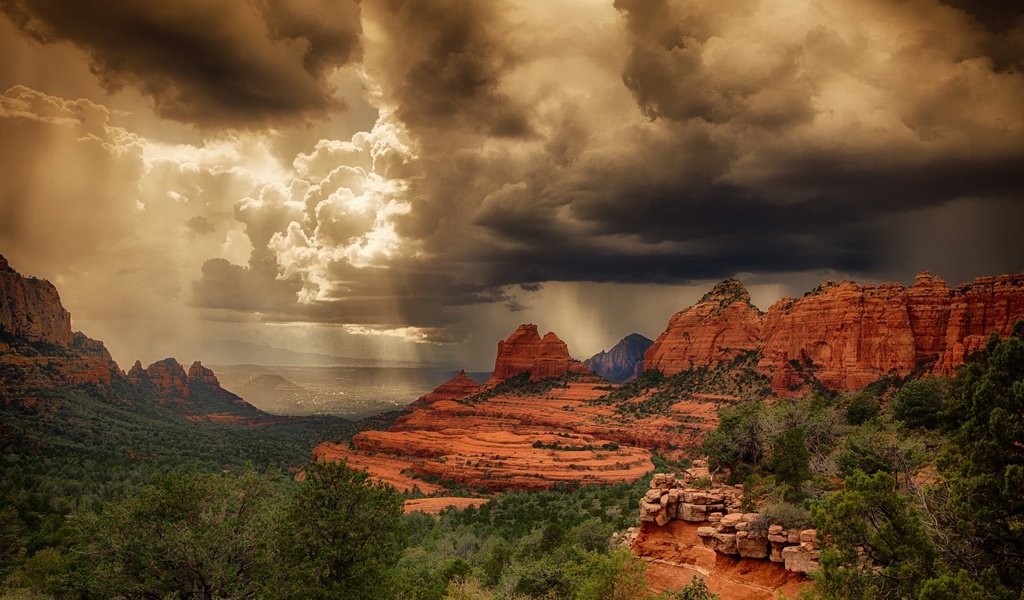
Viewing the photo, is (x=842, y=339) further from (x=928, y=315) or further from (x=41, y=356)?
(x=41, y=356)

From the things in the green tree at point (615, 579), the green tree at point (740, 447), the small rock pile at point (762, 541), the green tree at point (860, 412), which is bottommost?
the green tree at point (615, 579)

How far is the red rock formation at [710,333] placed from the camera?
402 feet

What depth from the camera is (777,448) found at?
1169 inches

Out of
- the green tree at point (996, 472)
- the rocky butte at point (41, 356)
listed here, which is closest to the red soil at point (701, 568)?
the green tree at point (996, 472)

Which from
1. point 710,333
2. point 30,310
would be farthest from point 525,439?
point 30,310

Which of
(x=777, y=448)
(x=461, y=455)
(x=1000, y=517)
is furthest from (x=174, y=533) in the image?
(x=461, y=455)

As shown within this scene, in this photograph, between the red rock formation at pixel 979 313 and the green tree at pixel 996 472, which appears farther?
the red rock formation at pixel 979 313

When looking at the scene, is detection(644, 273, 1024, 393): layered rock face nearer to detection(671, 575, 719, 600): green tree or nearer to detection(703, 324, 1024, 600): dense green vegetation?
detection(671, 575, 719, 600): green tree

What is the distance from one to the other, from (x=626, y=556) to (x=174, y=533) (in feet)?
61.9

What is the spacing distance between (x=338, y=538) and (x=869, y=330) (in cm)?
9974

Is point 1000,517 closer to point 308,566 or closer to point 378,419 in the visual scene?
point 308,566

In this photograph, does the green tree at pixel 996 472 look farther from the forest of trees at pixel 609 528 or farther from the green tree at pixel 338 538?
the green tree at pixel 338 538

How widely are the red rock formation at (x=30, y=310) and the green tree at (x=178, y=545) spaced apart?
472 ft

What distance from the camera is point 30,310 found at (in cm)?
13862
